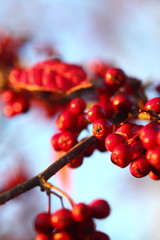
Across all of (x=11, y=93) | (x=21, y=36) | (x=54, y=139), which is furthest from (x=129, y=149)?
(x=21, y=36)

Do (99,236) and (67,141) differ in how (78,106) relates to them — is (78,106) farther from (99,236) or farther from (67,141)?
(99,236)

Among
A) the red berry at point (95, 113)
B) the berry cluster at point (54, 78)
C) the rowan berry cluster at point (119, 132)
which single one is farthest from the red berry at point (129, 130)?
the berry cluster at point (54, 78)

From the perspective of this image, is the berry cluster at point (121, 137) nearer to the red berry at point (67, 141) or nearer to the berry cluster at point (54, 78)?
the red berry at point (67, 141)

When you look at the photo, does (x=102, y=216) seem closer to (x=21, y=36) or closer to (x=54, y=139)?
(x=54, y=139)

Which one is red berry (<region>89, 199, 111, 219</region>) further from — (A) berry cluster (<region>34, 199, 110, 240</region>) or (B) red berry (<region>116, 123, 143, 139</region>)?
(B) red berry (<region>116, 123, 143, 139</region>)

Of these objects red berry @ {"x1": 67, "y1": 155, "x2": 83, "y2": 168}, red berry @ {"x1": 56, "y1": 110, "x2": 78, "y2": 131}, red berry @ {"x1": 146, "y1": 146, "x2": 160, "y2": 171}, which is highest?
red berry @ {"x1": 56, "y1": 110, "x2": 78, "y2": 131}

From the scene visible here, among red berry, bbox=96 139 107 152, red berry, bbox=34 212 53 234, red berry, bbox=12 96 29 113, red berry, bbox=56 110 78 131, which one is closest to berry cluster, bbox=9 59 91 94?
red berry, bbox=12 96 29 113

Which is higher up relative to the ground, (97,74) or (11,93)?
(11,93)

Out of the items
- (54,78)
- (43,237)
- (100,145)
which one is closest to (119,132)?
(100,145)
